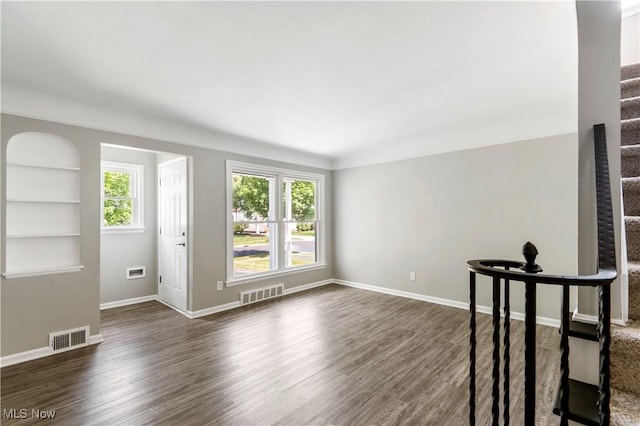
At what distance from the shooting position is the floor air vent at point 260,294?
14.5ft

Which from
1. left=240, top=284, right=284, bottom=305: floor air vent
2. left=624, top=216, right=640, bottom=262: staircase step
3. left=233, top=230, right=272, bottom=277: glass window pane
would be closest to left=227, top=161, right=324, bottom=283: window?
left=233, top=230, right=272, bottom=277: glass window pane

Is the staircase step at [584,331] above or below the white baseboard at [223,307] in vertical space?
above

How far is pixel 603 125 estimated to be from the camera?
133cm

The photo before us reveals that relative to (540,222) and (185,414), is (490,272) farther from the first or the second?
(540,222)

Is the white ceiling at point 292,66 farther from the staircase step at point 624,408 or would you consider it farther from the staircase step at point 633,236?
the staircase step at point 624,408

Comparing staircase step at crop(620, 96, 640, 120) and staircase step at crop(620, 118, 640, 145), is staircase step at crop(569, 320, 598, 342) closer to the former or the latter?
staircase step at crop(620, 118, 640, 145)

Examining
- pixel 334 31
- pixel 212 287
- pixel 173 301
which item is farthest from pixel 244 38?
pixel 173 301

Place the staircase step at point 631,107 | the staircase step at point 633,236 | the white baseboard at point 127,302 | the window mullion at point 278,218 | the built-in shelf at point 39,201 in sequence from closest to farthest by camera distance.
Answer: the staircase step at point 633,236, the staircase step at point 631,107, the built-in shelf at point 39,201, the white baseboard at point 127,302, the window mullion at point 278,218

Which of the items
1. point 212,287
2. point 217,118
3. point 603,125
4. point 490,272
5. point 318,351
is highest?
point 217,118

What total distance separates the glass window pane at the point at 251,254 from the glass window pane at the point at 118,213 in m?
1.74

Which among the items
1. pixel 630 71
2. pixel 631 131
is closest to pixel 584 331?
pixel 631 131

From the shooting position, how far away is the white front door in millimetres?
4020

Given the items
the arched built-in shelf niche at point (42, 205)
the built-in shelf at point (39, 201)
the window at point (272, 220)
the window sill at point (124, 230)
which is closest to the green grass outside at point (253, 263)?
the window at point (272, 220)

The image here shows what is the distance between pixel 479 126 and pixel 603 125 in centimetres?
283
